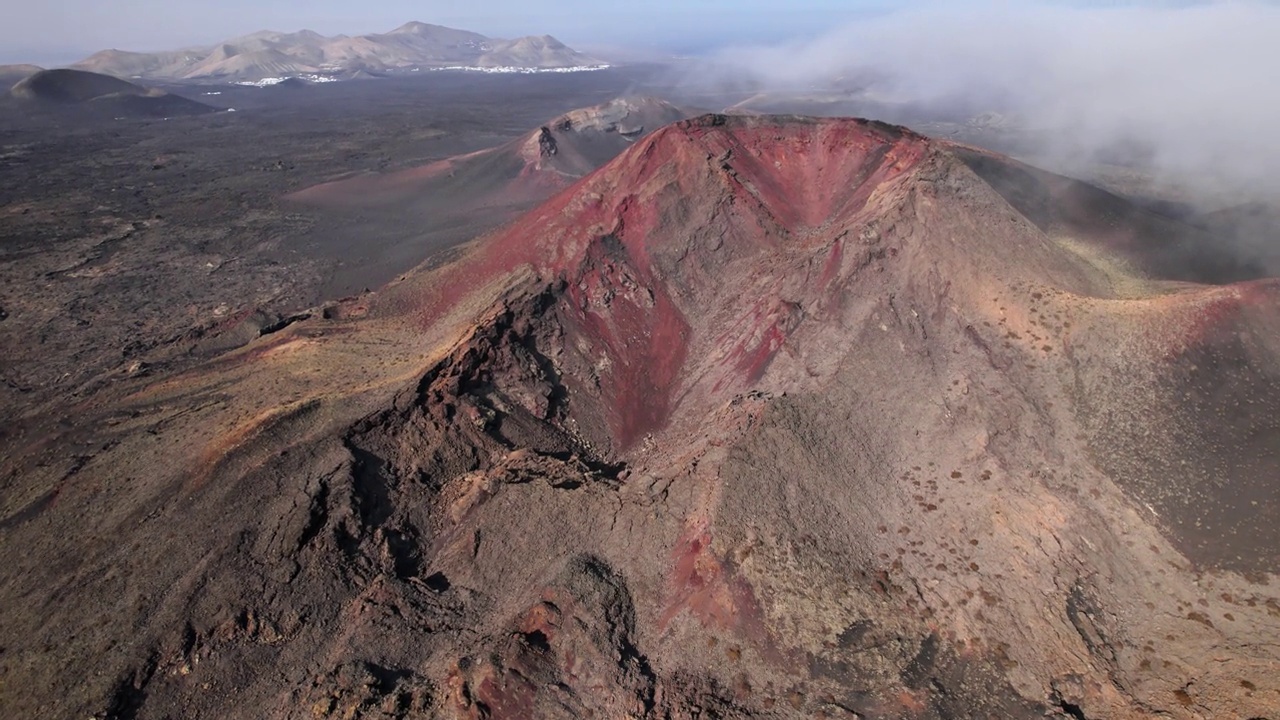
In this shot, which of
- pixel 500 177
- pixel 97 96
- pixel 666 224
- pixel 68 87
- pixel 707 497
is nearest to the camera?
pixel 707 497

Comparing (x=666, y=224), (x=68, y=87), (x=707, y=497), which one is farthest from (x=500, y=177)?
(x=68, y=87)

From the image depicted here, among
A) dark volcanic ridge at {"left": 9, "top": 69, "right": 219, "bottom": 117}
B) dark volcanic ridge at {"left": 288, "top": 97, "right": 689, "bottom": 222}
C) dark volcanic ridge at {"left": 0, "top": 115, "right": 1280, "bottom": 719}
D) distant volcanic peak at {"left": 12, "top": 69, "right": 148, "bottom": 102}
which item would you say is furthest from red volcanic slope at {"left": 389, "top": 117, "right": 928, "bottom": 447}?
distant volcanic peak at {"left": 12, "top": 69, "right": 148, "bottom": 102}

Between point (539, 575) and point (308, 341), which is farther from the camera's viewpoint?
point (308, 341)

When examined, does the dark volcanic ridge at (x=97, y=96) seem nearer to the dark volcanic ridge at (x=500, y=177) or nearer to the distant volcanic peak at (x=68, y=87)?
the distant volcanic peak at (x=68, y=87)

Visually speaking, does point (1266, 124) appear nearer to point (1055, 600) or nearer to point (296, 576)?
point (1055, 600)

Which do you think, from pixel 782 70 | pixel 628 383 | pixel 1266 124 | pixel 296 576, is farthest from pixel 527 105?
pixel 296 576

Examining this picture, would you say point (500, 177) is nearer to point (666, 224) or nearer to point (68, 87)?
point (666, 224)
